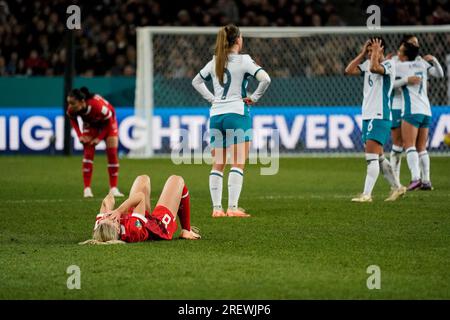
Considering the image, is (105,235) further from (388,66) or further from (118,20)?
(118,20)

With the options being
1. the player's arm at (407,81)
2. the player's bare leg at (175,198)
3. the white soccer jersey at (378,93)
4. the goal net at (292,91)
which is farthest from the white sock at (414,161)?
the goal net at (292,91)

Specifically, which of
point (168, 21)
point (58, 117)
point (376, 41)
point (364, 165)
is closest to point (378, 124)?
point (376, 41)

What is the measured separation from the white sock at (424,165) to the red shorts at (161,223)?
683cm

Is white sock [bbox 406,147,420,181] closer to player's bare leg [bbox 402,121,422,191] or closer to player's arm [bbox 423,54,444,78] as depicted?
player's bare leg [bbox 402,121,422,191]

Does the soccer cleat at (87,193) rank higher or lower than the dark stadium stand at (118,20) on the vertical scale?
lower

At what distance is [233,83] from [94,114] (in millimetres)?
3730

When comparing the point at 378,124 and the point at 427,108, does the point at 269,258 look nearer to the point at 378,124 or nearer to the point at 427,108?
the point at 378,124

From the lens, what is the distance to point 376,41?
13031mm

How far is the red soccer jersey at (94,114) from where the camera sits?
15.0m

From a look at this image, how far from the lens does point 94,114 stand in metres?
15.1

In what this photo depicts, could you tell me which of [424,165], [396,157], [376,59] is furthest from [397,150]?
[376,59]

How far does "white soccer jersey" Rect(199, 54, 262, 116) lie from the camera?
11875 millimetres

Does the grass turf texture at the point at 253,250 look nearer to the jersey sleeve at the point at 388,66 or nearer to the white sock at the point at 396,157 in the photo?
the white sock at the point at 396,157

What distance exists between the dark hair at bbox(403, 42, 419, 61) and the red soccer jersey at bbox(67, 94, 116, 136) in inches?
173
